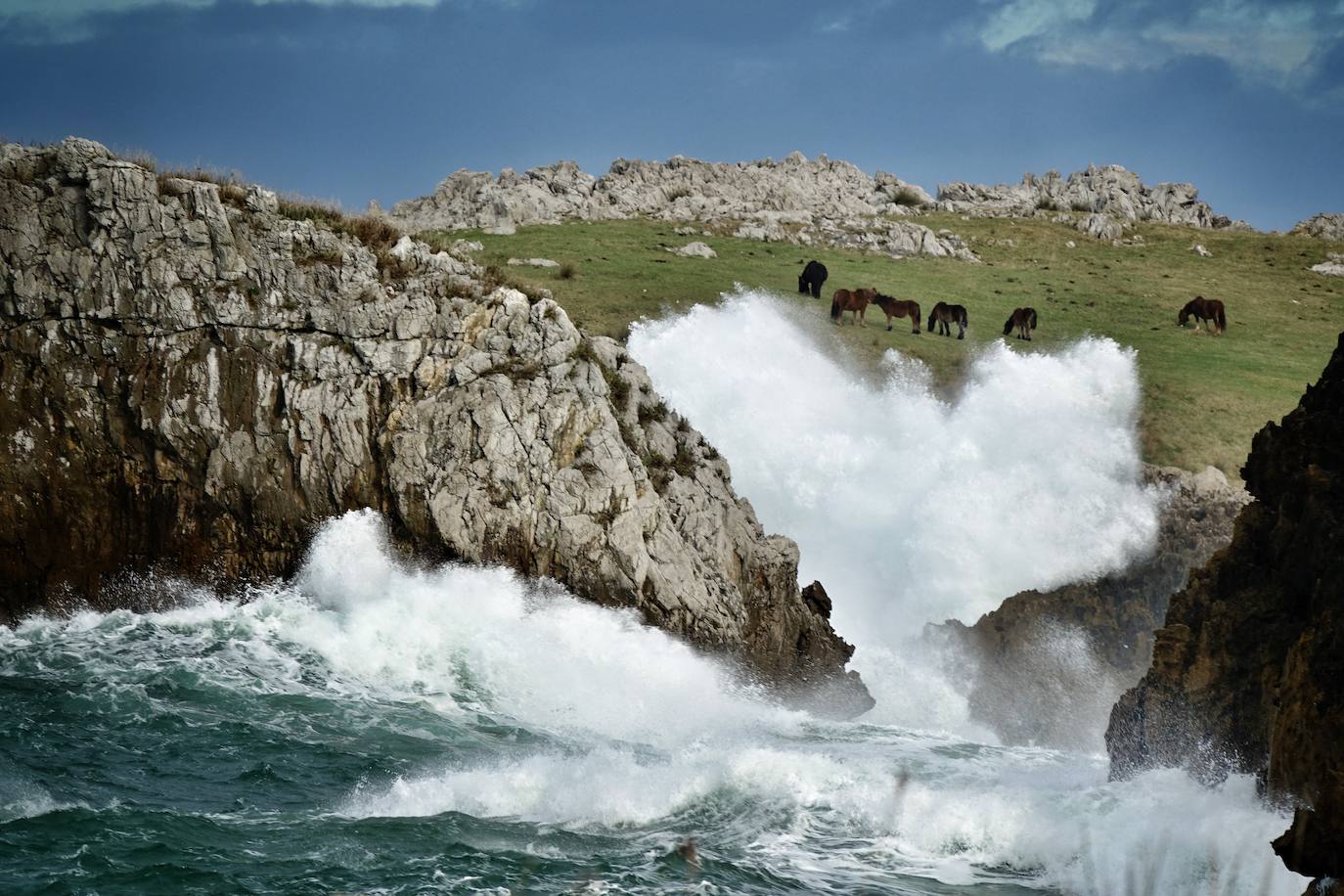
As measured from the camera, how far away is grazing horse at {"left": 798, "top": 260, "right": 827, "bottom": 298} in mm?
47875

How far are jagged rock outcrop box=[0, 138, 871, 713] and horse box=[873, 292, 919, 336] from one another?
63.1 feet

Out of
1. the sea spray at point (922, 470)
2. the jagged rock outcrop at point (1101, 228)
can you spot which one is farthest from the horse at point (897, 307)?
the jagged rock outcrop at point (1101, 228)

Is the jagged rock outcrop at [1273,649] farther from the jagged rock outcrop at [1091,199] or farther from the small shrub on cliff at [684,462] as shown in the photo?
the jagged rock outcrop at [1091,199]

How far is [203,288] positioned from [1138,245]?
60214mm

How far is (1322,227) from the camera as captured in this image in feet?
269

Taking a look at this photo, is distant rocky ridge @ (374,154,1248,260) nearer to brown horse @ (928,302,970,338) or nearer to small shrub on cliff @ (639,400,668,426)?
brown horse @ (928,302,970,338)

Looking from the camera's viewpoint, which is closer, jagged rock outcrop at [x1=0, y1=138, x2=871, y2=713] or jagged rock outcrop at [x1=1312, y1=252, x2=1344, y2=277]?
jagged rock outcrop at [x1=0, y1=138, x2=871, y2=713]

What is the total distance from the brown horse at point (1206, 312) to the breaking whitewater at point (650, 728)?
1527 cm

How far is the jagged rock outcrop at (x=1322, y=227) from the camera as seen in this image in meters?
80.6

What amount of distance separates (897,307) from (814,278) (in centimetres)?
430

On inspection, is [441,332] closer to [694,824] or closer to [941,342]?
[694,824]

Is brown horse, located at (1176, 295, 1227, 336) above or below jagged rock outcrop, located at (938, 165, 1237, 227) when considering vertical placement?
below

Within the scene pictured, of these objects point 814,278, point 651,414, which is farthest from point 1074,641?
point 814,278

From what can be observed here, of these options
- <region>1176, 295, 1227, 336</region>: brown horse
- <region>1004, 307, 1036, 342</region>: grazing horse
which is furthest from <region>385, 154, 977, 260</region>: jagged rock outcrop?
<region>1004, 307, 1036, 342</region>: grazing horse
